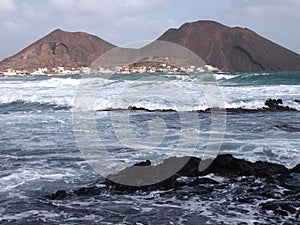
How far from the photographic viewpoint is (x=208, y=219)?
4242mm

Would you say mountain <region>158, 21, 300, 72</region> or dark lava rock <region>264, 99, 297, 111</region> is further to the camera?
mountain <region>158, 21, 300, 72</region>

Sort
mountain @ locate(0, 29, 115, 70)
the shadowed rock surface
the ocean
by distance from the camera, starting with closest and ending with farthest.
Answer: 1. the ocean
2. the shadowed rock surface
3. mountain @ locate(0, 29, 115, 70)

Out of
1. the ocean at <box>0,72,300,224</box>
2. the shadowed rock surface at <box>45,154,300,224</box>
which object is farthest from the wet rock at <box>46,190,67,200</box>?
the ocean at <box>0,72,300,224</box>

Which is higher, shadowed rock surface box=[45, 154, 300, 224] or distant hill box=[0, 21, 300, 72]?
distant hill box=[0, 21, 300, 72]

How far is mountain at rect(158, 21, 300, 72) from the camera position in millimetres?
83250

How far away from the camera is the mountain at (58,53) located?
118938mm

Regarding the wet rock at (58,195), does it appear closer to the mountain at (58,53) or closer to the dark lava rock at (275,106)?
the dark lava rock at (275,106)

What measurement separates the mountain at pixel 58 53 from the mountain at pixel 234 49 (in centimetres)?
3373

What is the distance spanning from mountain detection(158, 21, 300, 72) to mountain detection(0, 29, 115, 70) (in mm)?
33728

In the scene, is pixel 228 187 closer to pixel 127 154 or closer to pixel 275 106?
pixel 127 154

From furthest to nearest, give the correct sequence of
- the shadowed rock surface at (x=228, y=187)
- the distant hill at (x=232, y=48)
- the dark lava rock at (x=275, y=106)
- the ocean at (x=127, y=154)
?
the distant hill at (x=232, y=48), the dark lava rock at (x=275, y=106), the shadowed rock surface at (x=228, y=187), the ocean at (x=127, y=154)

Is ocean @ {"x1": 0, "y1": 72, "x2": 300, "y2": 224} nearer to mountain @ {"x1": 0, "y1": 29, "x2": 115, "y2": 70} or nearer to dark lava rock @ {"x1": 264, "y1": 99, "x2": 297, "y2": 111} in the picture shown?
dark lava rock @ {"x1": 264, "y1": 99, "x2": 297, "y2": 111}

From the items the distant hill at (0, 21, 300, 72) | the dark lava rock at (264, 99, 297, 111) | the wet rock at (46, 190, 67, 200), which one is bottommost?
the wet rock at (46, 190, 67, 200)

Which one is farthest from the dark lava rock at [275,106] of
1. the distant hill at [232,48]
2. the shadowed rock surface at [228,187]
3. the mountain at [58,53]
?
the mountain at [58,53]
